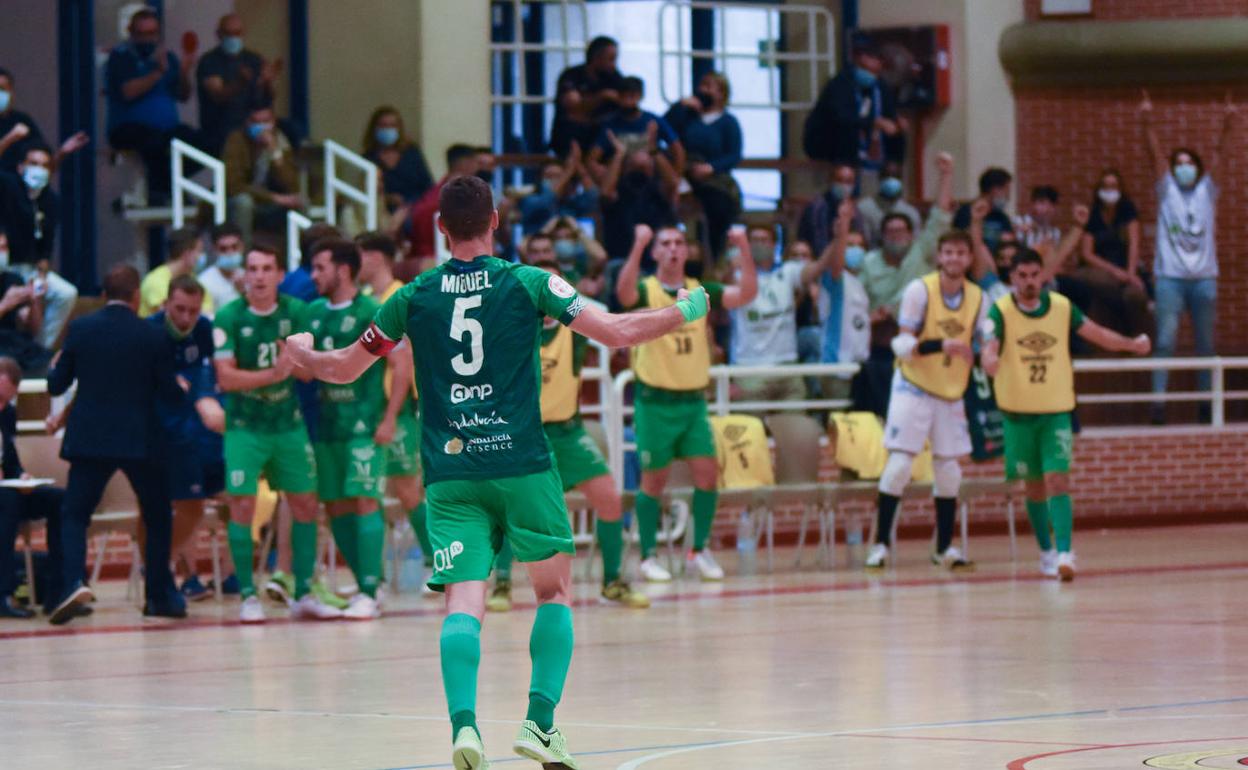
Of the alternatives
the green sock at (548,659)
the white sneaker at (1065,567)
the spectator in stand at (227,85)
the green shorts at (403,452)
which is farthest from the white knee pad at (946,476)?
the green sock at (548,659)

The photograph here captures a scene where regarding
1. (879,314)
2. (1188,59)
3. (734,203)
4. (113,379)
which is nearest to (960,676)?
(113,379)

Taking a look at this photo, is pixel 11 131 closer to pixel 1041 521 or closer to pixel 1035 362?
pixel 1035 362

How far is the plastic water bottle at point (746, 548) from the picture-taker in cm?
1691

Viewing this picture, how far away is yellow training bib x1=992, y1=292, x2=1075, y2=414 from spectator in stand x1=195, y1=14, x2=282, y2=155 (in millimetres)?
6700

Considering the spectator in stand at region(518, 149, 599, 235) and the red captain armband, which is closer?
the red captain armband

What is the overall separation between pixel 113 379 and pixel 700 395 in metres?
3.87

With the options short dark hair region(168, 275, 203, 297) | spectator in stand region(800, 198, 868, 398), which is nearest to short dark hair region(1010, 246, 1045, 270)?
spectator in stand region(800, 198, 868, 398)

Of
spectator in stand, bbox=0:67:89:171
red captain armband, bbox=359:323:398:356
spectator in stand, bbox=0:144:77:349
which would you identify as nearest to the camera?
red captain armband, bbox=359:323:398:356

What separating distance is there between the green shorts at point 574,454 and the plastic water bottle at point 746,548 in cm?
341

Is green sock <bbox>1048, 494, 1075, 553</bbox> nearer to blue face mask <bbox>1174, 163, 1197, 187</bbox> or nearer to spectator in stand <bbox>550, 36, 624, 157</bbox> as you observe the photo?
spectator in stand <bbox>550, 36, 624, 157</bbox>

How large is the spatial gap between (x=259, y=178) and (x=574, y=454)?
18.9ft

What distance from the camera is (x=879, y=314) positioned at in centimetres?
1905

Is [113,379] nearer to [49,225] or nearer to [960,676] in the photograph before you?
[49,225]

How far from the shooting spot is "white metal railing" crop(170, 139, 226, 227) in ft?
57.8
